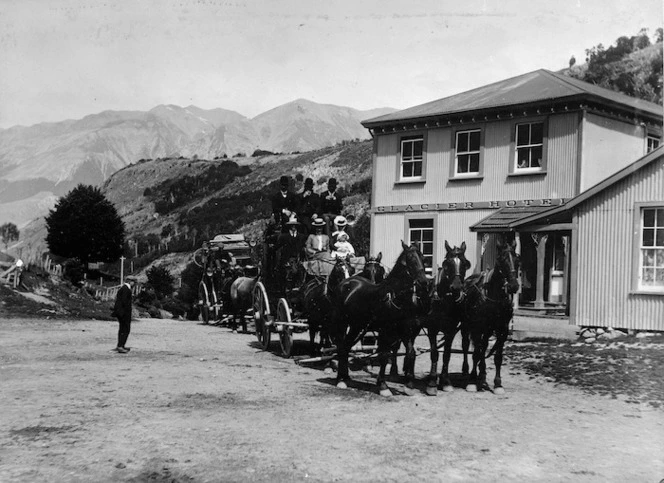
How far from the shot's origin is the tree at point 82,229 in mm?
56156

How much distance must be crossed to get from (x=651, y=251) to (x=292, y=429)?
11111 mm

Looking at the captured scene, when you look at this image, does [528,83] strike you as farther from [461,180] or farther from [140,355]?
[140,355]

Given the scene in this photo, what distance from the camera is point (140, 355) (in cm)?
1389

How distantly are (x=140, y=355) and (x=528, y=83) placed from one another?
1487 centimetres

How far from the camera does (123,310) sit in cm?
1412

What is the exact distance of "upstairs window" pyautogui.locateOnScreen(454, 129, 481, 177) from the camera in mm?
21391

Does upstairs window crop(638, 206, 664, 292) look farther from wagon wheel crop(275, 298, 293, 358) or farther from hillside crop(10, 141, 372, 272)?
hillside crop(10, 141, 372, 272)

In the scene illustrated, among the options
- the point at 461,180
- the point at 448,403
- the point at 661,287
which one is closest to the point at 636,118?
the point at 461,180

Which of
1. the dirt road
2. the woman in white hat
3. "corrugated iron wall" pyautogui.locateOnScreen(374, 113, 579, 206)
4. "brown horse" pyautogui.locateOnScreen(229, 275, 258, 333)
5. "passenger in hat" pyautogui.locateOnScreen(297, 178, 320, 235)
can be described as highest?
"corrugated iron wall" pyautogui.locateOnScreen(374, 113, 579, 206)

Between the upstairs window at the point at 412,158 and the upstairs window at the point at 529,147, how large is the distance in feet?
11.2

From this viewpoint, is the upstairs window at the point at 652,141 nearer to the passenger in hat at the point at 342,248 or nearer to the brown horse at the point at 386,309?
the passenger in hat at the point at 342,248

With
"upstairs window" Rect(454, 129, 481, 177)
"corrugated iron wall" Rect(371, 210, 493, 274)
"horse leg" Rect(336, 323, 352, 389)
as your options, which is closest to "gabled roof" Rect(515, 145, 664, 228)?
"corrugated iron wall" Rect(371, 210, 493, 274)

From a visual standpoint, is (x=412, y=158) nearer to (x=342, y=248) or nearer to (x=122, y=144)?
(x=342, y=248)

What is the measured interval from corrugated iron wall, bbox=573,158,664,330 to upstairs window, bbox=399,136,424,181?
752cm
